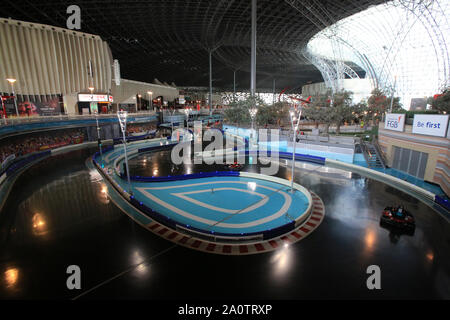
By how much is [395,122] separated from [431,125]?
4.31 meters

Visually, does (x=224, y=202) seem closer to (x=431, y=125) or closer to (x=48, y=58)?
(x=431, y=125)

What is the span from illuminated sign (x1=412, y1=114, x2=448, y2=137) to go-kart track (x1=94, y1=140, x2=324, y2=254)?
1255 centimetres

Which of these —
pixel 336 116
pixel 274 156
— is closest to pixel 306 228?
pixel 274 156

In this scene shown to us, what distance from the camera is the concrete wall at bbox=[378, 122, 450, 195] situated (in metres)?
18.2

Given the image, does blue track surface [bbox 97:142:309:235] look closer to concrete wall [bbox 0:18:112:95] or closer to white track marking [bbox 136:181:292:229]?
white track marking [bbox 136:181:292:229]

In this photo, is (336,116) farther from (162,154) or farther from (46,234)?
(46,234)

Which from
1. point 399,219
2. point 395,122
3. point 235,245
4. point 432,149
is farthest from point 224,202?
point 395,122

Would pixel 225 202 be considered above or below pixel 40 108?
below

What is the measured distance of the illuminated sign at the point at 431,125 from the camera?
18594 millimetres

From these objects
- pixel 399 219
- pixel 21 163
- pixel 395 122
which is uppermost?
pixel 395 122

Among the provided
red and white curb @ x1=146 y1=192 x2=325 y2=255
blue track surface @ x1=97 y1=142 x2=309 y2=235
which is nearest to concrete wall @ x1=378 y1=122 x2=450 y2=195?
blue track surface @ x1=97 y1=142 x2=309 y2=235

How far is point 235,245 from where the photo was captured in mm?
10961

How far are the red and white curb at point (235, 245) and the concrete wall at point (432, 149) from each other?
43.3 feet

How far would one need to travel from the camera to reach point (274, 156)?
98.9 feet
